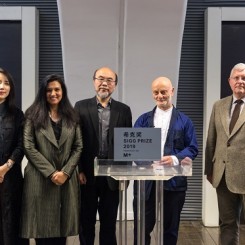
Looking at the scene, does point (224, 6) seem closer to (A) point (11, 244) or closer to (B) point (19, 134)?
(B) point (19, 134)

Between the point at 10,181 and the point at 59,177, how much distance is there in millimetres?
378

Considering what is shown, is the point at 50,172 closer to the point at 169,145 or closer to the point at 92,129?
the point at 92,129

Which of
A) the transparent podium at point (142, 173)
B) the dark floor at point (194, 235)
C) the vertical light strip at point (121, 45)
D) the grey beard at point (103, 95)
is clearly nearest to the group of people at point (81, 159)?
the grey beard at point (103, 95)

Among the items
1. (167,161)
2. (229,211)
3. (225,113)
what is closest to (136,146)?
(167,161)

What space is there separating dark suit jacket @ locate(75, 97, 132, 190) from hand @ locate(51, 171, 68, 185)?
284 millimetres

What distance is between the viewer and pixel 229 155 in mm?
3000

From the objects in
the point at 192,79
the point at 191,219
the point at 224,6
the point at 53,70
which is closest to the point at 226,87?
the point at 192,79

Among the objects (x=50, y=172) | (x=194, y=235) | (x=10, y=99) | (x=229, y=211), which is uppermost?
(x=10, y=99)

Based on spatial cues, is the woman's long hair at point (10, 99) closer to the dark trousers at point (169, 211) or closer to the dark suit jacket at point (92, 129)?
the dark suit jacket at point (92, 129)

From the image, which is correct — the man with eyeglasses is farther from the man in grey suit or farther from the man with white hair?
the man in grey suit

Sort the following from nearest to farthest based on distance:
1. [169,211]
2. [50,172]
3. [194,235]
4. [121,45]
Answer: [50,172] → [169,211] → [121,45] → [194,235]

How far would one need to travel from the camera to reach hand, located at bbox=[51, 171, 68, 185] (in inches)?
108

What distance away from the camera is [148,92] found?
13.8ft

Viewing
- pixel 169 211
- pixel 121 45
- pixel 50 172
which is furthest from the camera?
pixel 121 45
